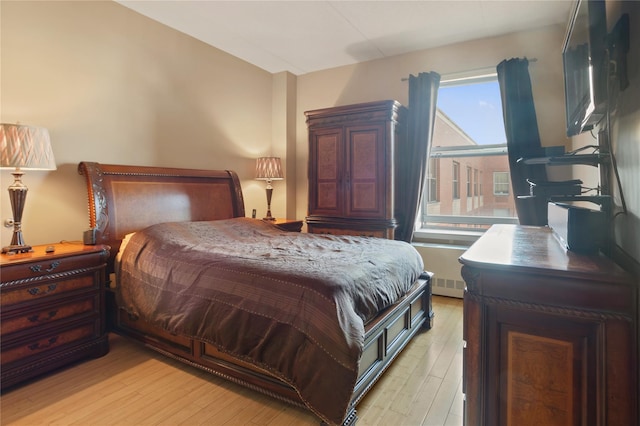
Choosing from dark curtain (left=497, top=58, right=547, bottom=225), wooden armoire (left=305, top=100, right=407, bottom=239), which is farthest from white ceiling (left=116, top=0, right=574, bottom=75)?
wooden armoire (left=305, top=100, right=407, bottom=239)

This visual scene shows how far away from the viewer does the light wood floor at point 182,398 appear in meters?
1.75

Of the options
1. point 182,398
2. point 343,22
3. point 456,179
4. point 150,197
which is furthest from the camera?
point 456,179

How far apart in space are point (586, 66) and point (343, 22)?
2.47 metres

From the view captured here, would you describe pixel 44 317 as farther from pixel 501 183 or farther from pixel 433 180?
pixel 501 183

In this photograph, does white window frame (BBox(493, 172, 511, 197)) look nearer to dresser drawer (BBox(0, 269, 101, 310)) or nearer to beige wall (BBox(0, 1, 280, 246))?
beige wall (BBox(0, 1, 280, 246))

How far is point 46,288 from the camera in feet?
7.03

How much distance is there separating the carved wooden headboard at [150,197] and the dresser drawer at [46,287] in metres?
0.40

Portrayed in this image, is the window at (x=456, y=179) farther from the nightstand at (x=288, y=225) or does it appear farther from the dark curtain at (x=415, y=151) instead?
the nightstand at (x=288, y=225)

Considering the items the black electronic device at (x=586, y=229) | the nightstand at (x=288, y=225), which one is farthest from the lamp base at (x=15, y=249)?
the black electronic device at (x=586, y=229)

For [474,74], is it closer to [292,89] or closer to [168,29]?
[292,89]

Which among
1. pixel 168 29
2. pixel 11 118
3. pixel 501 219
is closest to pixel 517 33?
pixel 501 219

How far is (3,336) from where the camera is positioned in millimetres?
1955

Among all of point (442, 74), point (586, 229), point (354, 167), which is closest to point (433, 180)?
point (354, 167)

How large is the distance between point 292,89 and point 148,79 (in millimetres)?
2057
